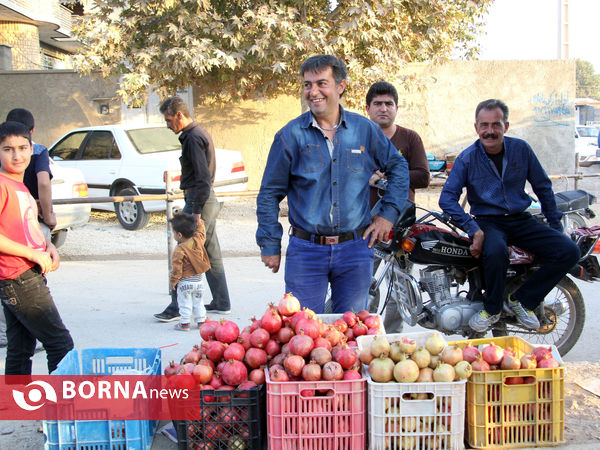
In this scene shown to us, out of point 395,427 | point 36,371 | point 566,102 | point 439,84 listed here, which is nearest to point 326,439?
point 395,427

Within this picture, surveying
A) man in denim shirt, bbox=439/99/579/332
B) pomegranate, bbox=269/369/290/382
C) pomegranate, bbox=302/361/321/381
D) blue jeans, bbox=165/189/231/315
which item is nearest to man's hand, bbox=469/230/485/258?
man in denim shirt, bbox=439/99/579/332

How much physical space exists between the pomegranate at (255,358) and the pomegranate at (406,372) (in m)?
0.72

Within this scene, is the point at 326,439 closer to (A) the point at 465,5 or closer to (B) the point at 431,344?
(B) the point at 431,344

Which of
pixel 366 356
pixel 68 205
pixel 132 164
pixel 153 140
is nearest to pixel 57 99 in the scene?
pixel 153 140

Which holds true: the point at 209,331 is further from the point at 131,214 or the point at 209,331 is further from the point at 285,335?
the point at 131,214

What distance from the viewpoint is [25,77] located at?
15.6 meters

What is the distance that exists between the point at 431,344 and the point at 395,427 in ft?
1.70

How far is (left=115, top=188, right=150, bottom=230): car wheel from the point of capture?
37.2 ft

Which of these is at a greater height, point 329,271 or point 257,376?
point 329,271

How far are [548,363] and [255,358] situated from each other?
5.22 feet

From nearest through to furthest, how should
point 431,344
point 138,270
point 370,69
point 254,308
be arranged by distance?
1. point 431,344
2. point 254,308
3. point 138,270
4. point 370,69

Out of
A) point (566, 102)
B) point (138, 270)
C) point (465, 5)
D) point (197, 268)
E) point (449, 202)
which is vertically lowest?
point (138, 270)

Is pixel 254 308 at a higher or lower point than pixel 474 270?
lower

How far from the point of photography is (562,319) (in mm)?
4977
